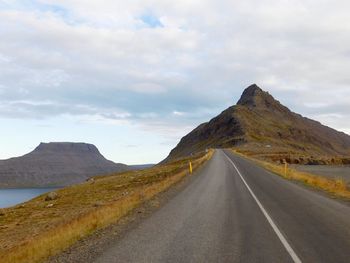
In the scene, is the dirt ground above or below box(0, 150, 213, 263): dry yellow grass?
above

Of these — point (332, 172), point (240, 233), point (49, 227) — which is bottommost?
point (49, 227)

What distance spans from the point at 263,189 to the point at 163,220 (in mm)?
12372

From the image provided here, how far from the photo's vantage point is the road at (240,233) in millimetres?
9609

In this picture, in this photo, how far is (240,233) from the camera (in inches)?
479

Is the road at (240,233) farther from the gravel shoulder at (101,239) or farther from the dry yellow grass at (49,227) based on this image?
the dry yellow grass at (49,227)

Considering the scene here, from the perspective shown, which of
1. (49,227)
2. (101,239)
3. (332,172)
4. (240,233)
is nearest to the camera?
(101,239)

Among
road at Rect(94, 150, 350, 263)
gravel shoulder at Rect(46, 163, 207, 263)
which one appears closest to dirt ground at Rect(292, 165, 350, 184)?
road at Rect(94, 150, 350, 263)

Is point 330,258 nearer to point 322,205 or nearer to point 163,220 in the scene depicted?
point 163,220

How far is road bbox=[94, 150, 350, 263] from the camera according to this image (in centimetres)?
961

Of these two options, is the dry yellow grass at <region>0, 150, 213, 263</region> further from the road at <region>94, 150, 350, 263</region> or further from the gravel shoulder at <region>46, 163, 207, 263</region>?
the road at <region>94, 150, 350, 263</region>

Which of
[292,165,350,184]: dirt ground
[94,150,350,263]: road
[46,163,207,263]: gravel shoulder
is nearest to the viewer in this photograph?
[94,150,350,263]: road

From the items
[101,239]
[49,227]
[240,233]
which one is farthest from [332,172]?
[101,239]

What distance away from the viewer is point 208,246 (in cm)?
1049

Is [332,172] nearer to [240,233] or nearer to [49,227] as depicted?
[49,227]
